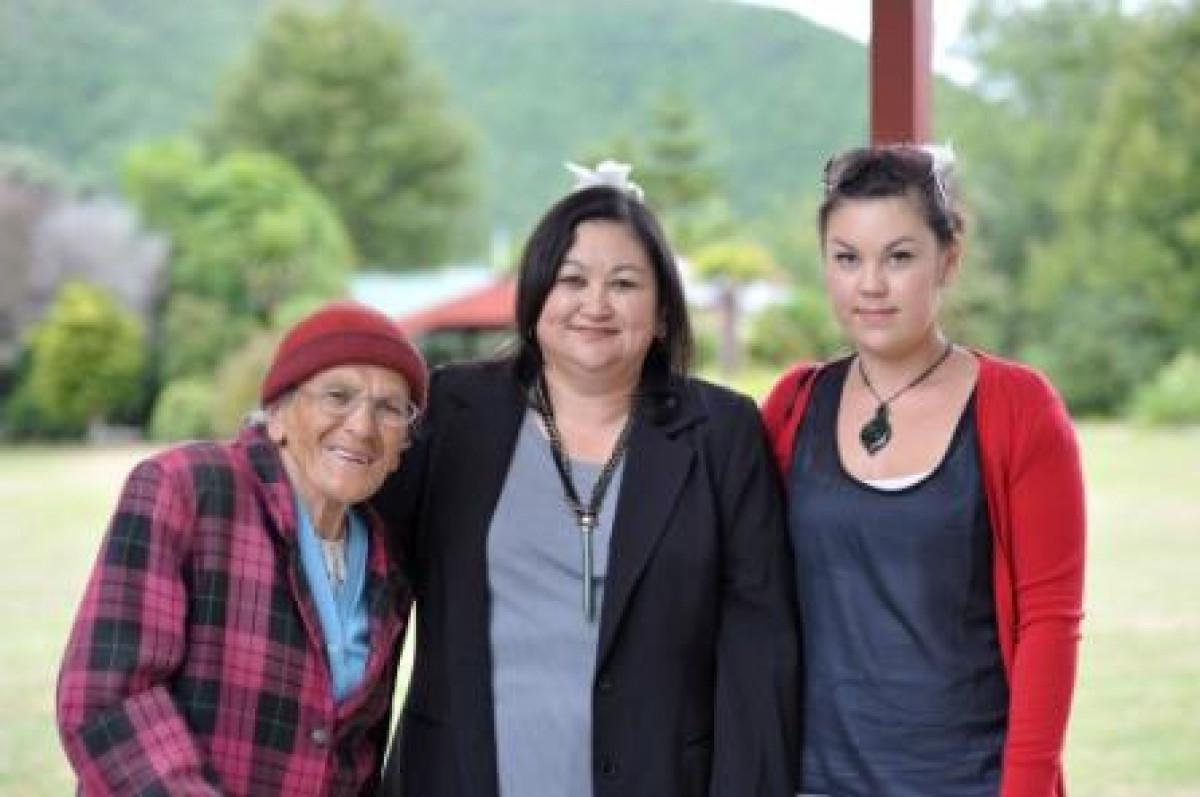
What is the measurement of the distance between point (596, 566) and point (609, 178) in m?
0.45

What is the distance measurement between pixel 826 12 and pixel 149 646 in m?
23.6

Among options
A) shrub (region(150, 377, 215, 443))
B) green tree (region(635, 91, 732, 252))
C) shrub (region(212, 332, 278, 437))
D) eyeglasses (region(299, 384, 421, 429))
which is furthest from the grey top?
green tree (region(635, 91, 732, 252))

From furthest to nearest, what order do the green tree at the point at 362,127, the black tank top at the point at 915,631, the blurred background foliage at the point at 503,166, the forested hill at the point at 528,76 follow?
the forested hill at the point at 528,76, the green tree at the point at 362,127, the blurred background foliage at the point at 503,166, the black tank top at the point at 915,631

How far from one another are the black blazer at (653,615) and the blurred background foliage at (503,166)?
37.5ft

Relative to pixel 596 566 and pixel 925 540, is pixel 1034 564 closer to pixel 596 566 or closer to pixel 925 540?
pixel 925 540

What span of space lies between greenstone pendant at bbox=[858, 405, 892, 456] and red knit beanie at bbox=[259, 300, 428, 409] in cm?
50

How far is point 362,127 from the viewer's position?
24.2 metres

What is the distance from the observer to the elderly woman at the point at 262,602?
160cm

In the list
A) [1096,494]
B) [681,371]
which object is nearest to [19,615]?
[1096,494]

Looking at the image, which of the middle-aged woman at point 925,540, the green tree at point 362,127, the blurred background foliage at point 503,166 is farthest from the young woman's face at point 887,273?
the green tree at point 362,127

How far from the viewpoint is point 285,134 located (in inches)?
950

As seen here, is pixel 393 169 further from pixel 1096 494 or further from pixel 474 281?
pixel 1096 494

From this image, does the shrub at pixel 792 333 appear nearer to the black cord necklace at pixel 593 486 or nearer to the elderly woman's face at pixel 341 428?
the black cord necklace at pixel 593 486

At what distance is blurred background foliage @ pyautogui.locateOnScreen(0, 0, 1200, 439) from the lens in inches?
720
